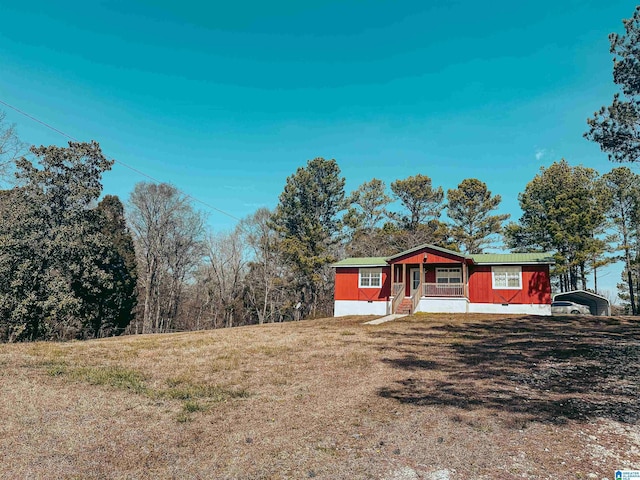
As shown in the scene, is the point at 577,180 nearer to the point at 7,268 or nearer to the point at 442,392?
the point at 442,392

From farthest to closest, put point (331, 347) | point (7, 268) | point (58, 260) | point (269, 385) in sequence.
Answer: point (58, 260) < point (7, 268) < point (331, 347) < point (269, 385)

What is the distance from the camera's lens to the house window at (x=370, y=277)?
25.4 m

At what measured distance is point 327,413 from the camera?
19.2ft

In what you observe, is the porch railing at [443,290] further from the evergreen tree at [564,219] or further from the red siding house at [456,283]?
the evergreen tree at [564,219]

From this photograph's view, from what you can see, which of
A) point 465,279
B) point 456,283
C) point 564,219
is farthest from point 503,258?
point 564,219

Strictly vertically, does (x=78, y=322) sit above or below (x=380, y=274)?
below

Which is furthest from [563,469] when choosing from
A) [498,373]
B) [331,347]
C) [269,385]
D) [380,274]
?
[380,274]

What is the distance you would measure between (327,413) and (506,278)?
66.5ft

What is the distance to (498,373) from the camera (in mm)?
7879

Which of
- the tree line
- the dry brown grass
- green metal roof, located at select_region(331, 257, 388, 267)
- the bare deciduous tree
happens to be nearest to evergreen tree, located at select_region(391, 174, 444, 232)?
the tree line

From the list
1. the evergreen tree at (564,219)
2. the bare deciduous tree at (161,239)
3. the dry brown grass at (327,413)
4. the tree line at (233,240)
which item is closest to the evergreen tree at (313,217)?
the tree line at (233,240)

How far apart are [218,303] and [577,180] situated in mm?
36887

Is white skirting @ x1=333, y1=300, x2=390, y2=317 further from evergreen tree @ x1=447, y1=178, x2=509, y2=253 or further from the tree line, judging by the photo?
evergreen tree @ x1=447, y1=178, x2=509, y2=253

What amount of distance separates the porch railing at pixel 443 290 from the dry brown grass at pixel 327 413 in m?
12.2
